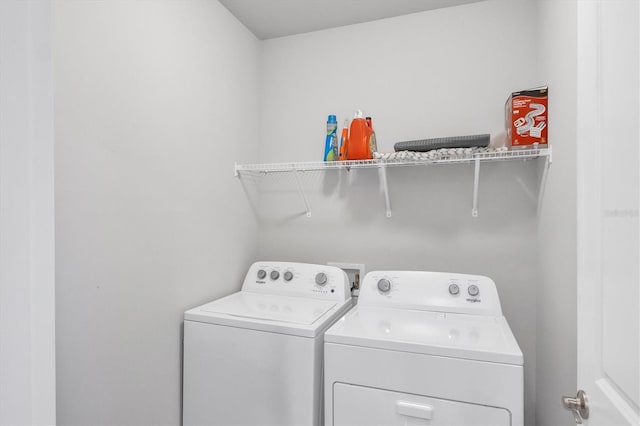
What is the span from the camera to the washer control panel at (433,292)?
5.61 feet

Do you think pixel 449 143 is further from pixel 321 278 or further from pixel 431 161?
pixel 321 278

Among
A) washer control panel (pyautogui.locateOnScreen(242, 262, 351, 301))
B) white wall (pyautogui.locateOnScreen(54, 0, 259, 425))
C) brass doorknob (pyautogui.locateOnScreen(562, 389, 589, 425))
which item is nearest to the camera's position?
brass doorknob (pyautogui.locateOnScreen(562, 389, 589, 425))

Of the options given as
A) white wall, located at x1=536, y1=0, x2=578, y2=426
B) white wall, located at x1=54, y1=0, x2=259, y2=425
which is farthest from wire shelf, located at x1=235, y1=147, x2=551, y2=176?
white wall, located at x1=54, y1=0, x2=259, y2=425

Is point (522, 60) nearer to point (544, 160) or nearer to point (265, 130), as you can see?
point (544, 160)

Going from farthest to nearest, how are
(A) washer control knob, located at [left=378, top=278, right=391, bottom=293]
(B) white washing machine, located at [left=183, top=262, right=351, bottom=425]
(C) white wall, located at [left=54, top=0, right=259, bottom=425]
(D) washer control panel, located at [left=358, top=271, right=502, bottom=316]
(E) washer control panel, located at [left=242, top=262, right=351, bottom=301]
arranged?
(E) washer control panel, located at [left=242, top=262, right=351, bottom=301], (A) washer control knob, located at [left=378, top=278, right=391, bottom=293], (D) washer control panel, located at [left=358, top=271, right=502, bottom=316], (B) white washing machine, located at [left=183, top=262, right=351, bottom=425], (C) white wall, located at [left=54, top=0, right=259, bottom=425]

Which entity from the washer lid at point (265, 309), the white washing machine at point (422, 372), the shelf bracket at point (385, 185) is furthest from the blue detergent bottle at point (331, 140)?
the white washing machine at point (422, 372)

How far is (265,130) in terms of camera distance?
2.41 m

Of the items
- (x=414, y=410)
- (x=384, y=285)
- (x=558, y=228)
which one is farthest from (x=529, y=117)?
(x=414, y=410)

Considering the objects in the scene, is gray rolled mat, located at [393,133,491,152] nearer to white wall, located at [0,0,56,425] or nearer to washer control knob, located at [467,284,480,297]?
washer control knob, located at [467,284,480,297]

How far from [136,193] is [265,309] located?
791 millimetres

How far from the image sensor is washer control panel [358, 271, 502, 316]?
171cm

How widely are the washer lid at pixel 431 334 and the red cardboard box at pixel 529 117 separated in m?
0.84

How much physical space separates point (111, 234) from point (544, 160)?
1.90 meters

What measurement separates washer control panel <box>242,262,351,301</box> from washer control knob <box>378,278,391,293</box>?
21 centimetres
